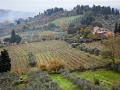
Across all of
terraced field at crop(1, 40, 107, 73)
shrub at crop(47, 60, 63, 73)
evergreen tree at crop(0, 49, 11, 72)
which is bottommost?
terraced field at crop(1, 40, 107, 73)

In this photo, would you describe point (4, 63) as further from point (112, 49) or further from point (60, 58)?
point (60, 58)

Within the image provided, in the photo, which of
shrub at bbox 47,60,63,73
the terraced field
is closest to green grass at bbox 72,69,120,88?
the terraced field

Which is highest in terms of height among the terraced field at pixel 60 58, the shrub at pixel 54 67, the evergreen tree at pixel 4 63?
the evergreen tree at pixel 4 63

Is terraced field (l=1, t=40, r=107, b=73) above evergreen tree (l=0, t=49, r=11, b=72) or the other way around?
the other way around

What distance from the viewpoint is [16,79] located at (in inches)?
2243

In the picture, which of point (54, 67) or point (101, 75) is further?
point (54, 67)

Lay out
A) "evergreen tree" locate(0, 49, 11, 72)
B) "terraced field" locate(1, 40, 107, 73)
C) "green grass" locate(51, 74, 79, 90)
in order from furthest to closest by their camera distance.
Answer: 1. "terraced field" locate(1, 40, 107, 73)
2. "evergreen tree" locate(0, 49, 11, 72)
3. "green grass" locate(51, 74, 79, 90)

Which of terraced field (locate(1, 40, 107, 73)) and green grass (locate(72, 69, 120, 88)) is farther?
terraced field (locate(1, 40, 107, 73))

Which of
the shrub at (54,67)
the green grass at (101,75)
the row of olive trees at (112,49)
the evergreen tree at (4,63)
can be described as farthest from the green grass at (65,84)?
the row of olive trees at (112,49)

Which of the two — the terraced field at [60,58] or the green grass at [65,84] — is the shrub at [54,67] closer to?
the terraced field at [60,58]

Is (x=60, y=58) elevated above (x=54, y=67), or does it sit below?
below

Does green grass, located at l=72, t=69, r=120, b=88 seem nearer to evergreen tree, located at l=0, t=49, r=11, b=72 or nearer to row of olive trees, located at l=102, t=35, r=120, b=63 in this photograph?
row of olive trees, located at l=102, t=35, r=120, b=63

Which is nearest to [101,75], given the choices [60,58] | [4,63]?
[4,63]

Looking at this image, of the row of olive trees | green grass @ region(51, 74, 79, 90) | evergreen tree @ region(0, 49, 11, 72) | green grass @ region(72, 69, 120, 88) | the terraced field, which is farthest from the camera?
the terraced field
